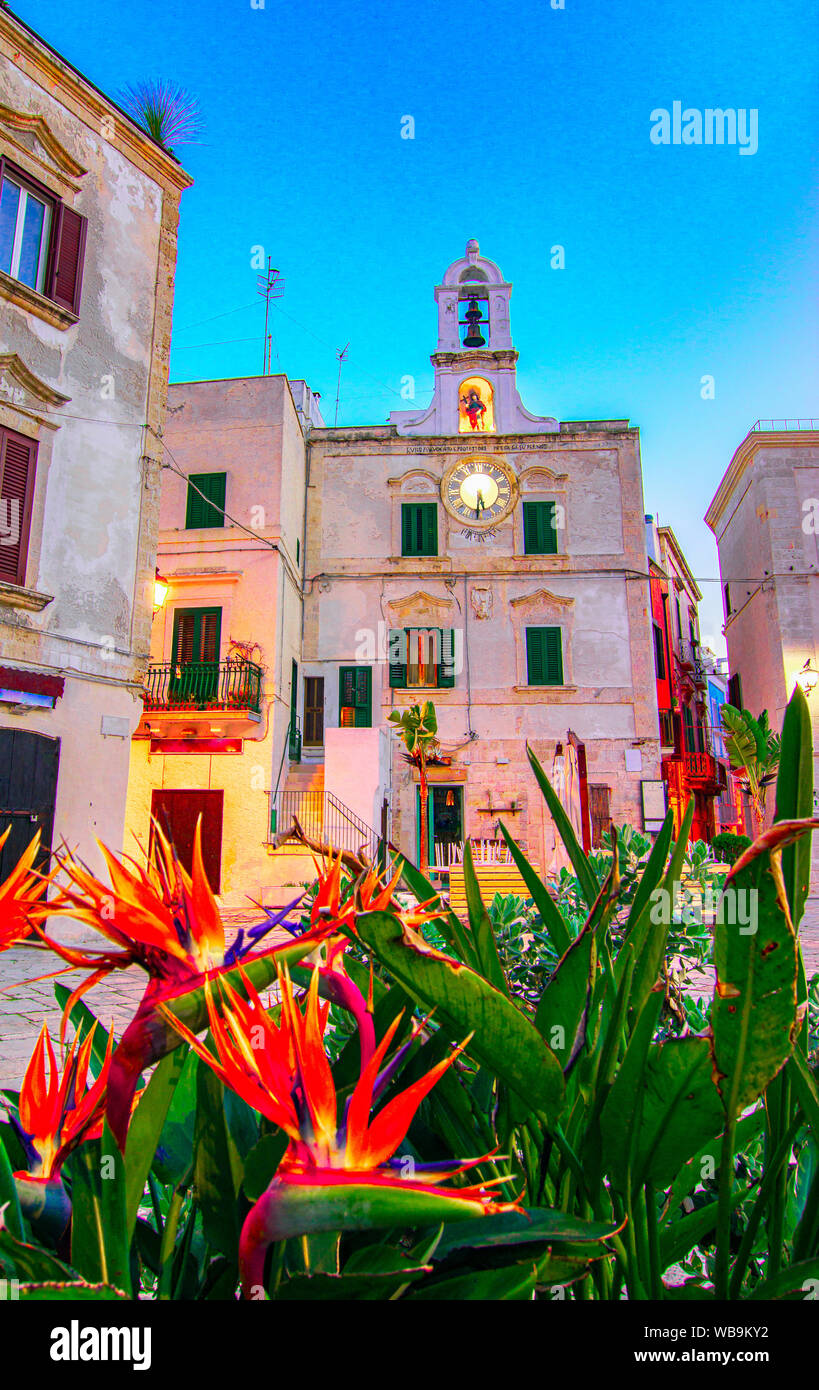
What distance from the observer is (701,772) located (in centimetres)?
2397

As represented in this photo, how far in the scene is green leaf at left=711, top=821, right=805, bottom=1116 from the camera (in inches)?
21.9

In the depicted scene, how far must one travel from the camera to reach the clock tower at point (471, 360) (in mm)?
19781

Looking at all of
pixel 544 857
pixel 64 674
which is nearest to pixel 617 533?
pixel 544 857

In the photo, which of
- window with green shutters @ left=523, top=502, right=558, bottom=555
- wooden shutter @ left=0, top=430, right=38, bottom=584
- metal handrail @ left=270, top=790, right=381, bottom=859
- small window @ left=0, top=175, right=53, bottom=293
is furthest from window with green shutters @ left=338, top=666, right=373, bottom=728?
small window @ left=0, top=175, right=53, bottom=293

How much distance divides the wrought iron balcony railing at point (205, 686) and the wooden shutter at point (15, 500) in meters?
6.56

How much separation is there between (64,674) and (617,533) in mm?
13895

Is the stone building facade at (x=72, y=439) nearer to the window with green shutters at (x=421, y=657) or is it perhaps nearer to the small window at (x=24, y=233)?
the small window at (x=24, y=233)

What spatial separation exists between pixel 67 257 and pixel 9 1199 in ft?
36.1

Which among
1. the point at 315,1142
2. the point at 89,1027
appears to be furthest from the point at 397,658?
the point at 315,1142

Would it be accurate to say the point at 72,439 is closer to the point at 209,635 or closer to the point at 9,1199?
the point at 209,635

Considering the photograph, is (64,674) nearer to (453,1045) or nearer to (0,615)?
(0,615)

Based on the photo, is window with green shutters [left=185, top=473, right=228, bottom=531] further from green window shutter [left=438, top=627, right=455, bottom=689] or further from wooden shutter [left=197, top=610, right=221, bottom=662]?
green window shutter [left=438, top=627, right=455, bottom=689]

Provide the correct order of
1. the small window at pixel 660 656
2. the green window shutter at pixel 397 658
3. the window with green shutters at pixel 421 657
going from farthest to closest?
the small window at pixel 660 656, the green window shutter at pixel 397 658, the window with green shutters at pixel 421 657

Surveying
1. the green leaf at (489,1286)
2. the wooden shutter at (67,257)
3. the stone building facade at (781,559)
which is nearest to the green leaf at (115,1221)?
the green leaf at (489,1286)
